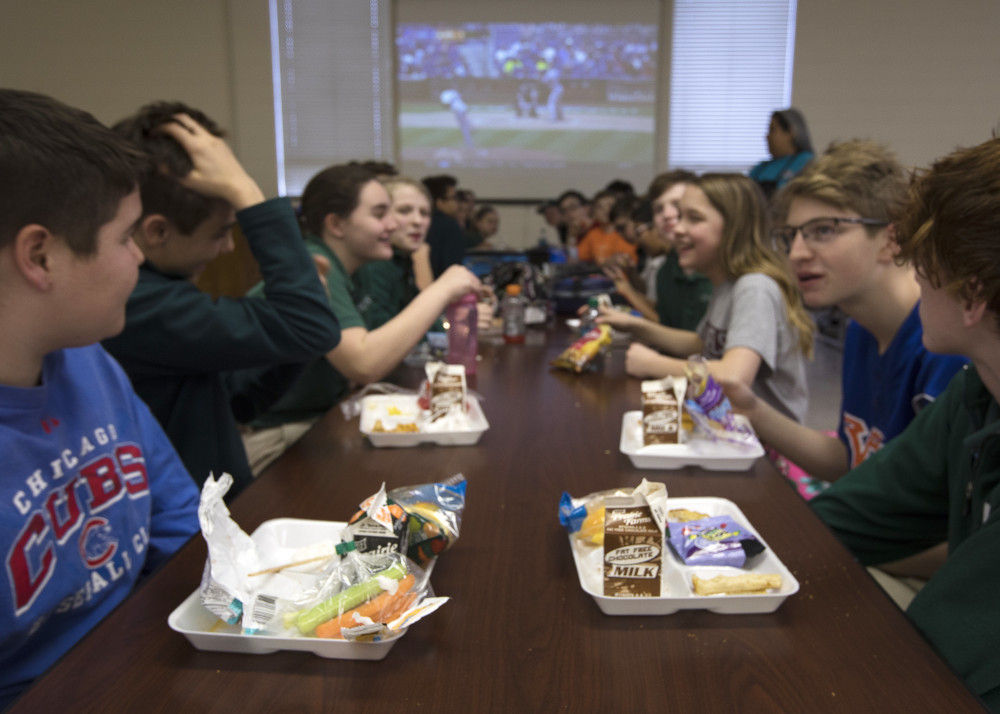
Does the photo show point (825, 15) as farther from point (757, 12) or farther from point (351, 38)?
point (351, 38)

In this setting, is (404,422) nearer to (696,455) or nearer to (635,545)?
(696,455)

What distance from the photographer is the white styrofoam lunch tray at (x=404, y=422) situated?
1386mm

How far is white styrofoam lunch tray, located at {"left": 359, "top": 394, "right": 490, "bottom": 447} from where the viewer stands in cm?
139

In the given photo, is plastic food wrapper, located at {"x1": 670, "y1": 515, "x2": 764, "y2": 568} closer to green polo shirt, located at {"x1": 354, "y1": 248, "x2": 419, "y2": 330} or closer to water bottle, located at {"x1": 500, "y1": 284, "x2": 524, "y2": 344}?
water bottle, located at {"x1": 500, "y1": 284, "x2": 524, "y2": 344}

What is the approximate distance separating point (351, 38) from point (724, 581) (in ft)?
25.5

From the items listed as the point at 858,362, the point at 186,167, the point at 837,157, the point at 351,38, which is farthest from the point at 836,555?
the point at 351,38

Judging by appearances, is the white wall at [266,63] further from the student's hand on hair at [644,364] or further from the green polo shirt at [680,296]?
the student's hand on hair at [644,364]

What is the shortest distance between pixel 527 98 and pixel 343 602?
7.57m

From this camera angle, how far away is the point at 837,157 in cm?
177

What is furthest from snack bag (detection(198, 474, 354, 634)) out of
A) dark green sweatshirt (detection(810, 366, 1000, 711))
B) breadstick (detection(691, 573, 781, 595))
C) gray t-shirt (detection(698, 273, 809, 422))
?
gray t-shirt (detection(698, 273, 809, 422))

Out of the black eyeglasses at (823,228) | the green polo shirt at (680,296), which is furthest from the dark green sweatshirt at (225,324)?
the green polo shirt at (680,296)

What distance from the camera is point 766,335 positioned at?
1970 mm

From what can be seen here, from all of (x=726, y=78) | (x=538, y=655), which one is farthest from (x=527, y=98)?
(x=538, y=655)

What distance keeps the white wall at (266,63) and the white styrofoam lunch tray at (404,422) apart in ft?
21.6
